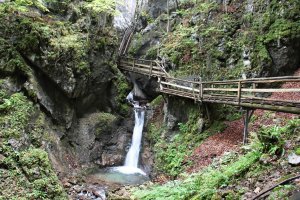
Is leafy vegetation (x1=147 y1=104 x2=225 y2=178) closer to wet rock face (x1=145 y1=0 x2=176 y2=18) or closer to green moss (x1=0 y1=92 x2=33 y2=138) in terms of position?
green moss (x1=0 y1=92 x2=33 y2=138)

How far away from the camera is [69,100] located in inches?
727

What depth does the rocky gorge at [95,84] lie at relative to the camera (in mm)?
12953

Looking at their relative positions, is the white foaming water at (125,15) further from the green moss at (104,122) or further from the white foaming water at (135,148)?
the green moss at (104,122)

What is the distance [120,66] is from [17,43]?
10.9 m

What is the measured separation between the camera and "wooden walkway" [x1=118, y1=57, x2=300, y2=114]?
1045cm

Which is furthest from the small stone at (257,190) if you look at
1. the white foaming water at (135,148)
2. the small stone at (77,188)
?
the white foaming water at (135,148)

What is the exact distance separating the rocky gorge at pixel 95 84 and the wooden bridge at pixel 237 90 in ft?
2.88

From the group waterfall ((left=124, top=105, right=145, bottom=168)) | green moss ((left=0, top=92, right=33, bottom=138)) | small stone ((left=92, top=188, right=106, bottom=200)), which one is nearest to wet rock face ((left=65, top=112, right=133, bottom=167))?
waterfall ((left=124, top=105, right=145, bottom=168))

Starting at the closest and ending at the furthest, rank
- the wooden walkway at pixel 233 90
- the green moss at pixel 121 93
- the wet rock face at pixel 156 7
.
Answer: the wooden walkway at pixel 233 90
the green moss at pixel 121 93
the wet rock face at pixel 156 7

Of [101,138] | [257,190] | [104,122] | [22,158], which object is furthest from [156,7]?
[257,190]

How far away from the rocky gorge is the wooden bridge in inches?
34.6

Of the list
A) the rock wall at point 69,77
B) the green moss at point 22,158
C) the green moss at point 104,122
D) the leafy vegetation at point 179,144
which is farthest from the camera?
the green moss at point 104,122

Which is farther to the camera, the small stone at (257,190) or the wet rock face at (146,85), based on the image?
the wet rock face at (146,85)

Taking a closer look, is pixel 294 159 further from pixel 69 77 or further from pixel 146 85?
pixel 146 85
